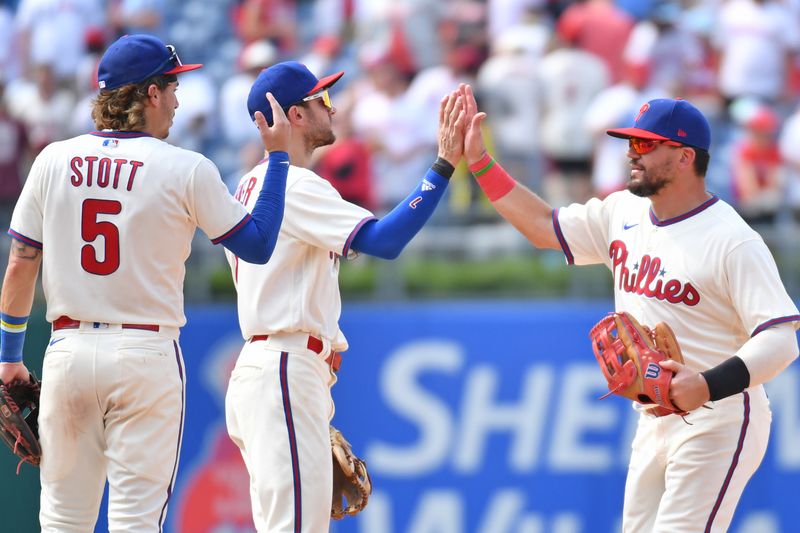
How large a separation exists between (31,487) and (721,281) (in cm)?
532

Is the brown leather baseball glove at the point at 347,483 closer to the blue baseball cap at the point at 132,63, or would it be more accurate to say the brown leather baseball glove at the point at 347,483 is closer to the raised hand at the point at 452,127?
the raised hand at the point at 452,127

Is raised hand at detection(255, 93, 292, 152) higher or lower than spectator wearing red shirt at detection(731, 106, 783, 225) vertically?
higher

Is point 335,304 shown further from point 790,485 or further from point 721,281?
point 790,485

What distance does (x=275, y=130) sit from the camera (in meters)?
4.93

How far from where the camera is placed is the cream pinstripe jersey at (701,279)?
16.3 feet

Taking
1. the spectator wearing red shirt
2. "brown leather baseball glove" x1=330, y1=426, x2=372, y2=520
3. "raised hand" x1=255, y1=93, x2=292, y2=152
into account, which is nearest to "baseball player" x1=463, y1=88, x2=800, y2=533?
"raised hand" x1=255, y1=93, x2=292, y2=152

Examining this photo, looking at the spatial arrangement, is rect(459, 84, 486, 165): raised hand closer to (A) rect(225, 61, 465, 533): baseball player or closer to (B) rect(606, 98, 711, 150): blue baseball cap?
(A) rect(225, 61, 465, 533): baseball player

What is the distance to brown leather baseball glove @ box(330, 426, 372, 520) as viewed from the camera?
549cm

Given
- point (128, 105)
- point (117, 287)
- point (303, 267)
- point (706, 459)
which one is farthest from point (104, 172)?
point (706, 459)

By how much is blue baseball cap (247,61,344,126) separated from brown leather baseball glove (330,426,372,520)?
55.8 inches

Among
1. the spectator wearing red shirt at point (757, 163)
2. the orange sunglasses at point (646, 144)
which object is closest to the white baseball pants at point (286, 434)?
the orange sunglasses at point (646, 144)

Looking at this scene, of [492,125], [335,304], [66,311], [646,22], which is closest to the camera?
[66,311]

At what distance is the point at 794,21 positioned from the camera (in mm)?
11422

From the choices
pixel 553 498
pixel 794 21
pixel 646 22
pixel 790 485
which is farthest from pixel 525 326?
pixel 794 21
